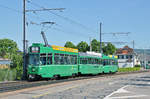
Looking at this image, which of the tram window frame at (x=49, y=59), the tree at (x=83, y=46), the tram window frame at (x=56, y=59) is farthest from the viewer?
the tree at (x=83, y=46)

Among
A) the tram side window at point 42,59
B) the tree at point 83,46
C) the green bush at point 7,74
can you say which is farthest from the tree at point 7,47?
the tram side window at point 42,59

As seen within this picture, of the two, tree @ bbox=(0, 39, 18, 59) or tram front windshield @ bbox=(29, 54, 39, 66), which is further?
tree @ bbox=(0, 39, 18, 59)

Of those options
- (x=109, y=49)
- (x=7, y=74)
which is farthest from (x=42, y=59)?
(x=109, y=49)

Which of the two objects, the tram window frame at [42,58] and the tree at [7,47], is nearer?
the tram window frame at [42,58]

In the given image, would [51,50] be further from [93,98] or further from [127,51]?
[127,51]

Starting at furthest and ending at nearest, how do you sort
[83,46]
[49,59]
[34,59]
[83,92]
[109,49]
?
[109,49] → [83,46] → [49,59] → [34,59] → [83,92]

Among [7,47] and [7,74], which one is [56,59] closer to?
[7,74]

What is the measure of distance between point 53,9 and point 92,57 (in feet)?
35.9

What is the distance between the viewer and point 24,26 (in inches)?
1057

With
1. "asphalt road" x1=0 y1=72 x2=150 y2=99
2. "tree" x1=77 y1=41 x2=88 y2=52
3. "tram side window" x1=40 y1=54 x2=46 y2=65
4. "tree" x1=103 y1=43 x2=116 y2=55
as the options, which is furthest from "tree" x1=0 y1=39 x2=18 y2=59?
"asphalt road" x1=0 y1=72 x2=150 y2=99

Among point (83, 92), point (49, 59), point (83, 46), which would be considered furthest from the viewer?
point (83, 46)

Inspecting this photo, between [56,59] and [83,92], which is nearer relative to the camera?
[83,92]

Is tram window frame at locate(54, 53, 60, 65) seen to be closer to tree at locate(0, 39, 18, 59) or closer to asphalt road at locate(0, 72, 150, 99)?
asphalt road at locate(0, 72, 150, 99)

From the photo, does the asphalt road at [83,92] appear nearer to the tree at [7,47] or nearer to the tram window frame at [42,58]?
the tram window frame at [42,58]
